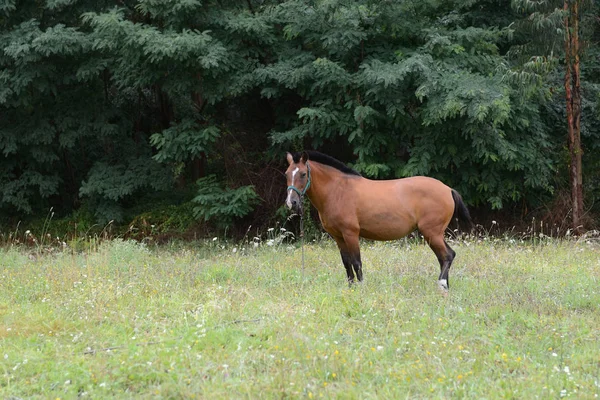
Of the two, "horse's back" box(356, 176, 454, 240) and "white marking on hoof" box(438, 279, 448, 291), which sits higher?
"horse's back" box(356, 176, 454, 240)

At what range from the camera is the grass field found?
5070mm

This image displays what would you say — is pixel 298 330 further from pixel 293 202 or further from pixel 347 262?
pixel 347 262

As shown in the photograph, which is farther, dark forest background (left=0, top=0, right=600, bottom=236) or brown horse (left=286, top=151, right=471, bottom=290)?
dark forest background (left=0, top=0, right=600, bottom=236)

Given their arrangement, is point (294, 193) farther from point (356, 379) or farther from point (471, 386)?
point (471, 386)

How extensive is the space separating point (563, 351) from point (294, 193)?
355 centimetres

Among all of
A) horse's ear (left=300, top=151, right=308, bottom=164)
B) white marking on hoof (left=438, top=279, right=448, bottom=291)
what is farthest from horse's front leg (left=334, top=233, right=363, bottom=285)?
horse's ear (left=300, top=151, right=308, bottom=164)

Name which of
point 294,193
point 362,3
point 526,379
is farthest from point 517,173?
point 526,379

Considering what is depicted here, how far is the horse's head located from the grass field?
122 cm

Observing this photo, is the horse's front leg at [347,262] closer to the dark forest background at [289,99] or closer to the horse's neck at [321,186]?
the horse's neck at [321,186]

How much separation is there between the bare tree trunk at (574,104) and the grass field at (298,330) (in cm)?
616

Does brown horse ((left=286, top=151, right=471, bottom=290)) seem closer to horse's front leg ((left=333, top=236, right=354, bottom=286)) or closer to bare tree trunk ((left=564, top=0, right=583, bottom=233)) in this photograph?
horse's front leg ((left=333, top=236, right=354, bottom=286))

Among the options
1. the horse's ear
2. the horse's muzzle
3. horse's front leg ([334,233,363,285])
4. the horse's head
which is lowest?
horse's front leg ([334,233,363,285])

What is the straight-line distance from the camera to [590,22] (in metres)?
15.9

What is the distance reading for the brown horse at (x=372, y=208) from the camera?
322 inches
